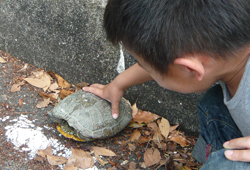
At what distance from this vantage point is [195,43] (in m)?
0.81

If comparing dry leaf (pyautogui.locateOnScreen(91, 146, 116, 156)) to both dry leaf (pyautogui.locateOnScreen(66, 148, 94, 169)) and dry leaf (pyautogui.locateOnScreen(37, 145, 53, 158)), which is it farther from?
dry leaf (pyautogui.locateOnScreen(37, 145, 53, 158))

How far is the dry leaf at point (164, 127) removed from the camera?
1.65m

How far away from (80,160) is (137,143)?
395 mm

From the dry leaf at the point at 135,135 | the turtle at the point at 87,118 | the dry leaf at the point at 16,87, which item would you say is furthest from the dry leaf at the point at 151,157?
the dry leaf at the point at 16,87

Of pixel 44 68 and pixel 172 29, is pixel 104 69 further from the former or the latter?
pixel 172 29

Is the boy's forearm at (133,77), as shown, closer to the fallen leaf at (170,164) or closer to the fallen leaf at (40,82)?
the fallen leaf at (170,164)

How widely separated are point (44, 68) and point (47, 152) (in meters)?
0.87

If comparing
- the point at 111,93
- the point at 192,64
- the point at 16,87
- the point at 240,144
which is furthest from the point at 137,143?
the point at 16,87

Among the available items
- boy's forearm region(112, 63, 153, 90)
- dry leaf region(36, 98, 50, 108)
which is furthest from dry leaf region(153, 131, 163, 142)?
dry leaf region(36, 98, 50, 108)

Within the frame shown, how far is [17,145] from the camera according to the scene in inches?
55.9

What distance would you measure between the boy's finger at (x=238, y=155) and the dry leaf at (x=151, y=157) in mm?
640

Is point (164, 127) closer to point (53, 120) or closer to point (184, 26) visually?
point (53, 120)

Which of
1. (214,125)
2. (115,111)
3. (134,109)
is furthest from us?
(134,109)

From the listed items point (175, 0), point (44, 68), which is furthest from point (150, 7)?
point (44, 68)
